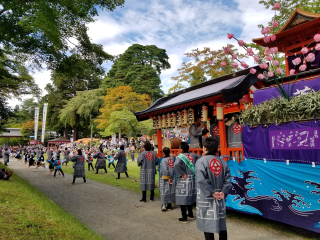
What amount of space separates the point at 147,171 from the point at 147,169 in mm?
70

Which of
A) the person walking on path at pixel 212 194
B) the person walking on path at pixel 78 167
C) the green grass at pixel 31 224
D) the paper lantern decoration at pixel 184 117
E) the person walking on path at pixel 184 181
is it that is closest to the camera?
the person walking on path at pixel 212 194

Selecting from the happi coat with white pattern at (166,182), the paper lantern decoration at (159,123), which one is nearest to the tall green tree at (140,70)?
the paper lantern decoration at (159,123)

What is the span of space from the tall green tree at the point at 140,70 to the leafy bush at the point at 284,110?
103 feet

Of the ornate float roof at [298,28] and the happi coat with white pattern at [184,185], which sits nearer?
the happi coat with white pattern at [184,185]

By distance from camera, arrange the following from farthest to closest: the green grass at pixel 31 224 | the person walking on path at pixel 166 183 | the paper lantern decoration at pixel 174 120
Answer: the paper lantern decoration at pixel 174 120, the person walking on path at pixel 166 183, the green grass at pixel 31 224

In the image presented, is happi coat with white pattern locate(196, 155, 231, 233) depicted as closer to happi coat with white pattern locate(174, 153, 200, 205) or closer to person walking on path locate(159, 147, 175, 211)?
happi coat with white pattern locate(174, 153, 200, 205)

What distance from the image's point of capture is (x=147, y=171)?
7645 millimetres

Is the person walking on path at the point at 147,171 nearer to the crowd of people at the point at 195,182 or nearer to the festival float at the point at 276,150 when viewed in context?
the crowd of people at the point at 195,182

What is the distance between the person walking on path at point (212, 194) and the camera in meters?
3.41

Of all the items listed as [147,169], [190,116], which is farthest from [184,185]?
[190,116]

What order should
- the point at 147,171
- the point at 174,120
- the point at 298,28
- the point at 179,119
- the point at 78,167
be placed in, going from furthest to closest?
1. the point at 78,167
2. the point at 298,28
3. the point at 174,120
4. the point at 179,119
5. the point at 147,171

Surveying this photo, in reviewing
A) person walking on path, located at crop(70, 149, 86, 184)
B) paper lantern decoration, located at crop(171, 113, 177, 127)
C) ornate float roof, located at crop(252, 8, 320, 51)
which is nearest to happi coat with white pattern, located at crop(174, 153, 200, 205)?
paper lantern decoration, located at crop(171, 113, 177, 127)

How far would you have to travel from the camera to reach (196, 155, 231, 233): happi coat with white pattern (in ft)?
11.2

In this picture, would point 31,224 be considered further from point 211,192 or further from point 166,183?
point 166,183
